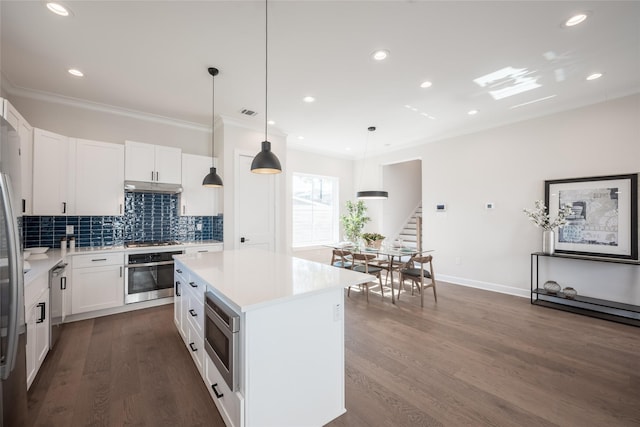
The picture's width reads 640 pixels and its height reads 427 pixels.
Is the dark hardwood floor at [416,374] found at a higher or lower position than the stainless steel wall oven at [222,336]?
lower

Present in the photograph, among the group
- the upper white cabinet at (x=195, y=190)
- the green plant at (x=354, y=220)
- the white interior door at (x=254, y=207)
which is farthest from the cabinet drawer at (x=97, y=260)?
the green plant at (x=354, y=220)

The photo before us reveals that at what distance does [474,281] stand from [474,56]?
387 centimetres

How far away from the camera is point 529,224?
436 centimetres

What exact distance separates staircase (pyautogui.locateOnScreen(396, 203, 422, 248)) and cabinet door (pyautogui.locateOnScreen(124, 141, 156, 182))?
19.0 ft

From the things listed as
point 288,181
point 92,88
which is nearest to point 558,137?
point 288,181

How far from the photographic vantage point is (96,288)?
346 centimetres

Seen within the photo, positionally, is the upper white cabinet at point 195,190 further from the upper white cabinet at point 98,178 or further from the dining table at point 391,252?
the dining table at point 391,252

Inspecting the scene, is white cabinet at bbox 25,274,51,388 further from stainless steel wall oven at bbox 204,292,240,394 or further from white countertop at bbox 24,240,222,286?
stainless steel wall oven at bbox 204,292,240,394

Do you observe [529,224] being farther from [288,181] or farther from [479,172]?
[288,181]

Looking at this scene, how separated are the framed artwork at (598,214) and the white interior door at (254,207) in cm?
452

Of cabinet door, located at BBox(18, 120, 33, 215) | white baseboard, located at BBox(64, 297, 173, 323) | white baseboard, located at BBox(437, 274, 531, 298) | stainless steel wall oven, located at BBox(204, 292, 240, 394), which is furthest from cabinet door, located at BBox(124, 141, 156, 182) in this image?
white baseboard, located at BBox(437, 274, 531, 298)

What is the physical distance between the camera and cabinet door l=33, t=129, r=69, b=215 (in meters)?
3.18

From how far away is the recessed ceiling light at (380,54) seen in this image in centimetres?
268

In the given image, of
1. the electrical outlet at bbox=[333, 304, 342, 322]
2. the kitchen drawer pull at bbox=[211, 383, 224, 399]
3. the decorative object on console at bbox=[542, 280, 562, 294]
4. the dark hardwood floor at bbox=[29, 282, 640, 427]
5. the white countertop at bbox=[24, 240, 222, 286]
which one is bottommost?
the dark hardwood floor at bbox=[29, 282, 640, 427]
